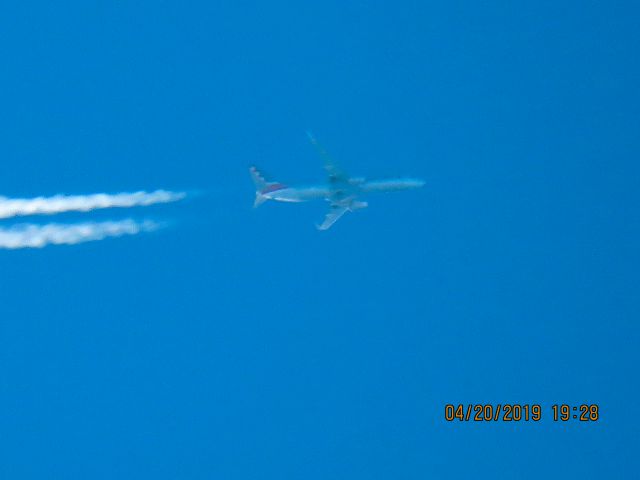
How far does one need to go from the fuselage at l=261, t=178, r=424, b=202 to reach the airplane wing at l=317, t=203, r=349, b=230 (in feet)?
2.64

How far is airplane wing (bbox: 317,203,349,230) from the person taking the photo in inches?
1405

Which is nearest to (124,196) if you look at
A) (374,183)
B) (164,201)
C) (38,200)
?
(164,201)

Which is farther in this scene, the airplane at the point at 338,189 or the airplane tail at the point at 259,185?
the airplane tail at the point at 259,185

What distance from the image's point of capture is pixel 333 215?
119 feet

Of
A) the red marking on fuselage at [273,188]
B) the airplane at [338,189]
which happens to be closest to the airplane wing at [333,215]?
the airplane at [338,189]

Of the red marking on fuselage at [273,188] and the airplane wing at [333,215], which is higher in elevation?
the red marking on fuselage at [273,188]

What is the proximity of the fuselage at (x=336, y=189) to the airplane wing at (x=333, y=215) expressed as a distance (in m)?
0.81

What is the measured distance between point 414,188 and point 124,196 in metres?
12.0

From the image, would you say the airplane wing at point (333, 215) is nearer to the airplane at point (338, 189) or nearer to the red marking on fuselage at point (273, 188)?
the airplane at point (338, 189)

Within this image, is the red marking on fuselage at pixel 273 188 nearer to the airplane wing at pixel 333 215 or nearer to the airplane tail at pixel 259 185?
the airplane tail at pixel 259 185

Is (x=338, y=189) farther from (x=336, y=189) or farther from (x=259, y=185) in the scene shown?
(x=259, y=185)

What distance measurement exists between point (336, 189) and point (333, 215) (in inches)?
73.3

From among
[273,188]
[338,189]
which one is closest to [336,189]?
[338,189]

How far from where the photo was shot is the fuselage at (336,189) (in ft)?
114
